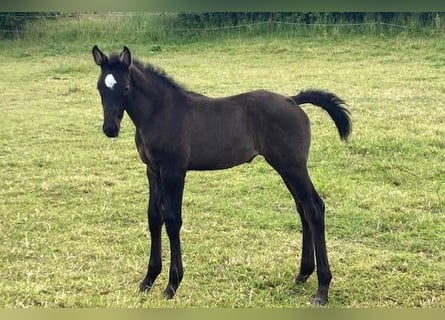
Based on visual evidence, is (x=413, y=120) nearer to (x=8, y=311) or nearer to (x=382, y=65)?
(x=382, y=65)

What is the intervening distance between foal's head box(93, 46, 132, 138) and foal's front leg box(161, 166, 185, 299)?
556 mm

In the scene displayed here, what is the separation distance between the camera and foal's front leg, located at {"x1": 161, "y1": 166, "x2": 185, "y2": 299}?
12.2ft

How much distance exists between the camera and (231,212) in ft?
17.7

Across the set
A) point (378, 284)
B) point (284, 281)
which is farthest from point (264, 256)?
point (378, 284)

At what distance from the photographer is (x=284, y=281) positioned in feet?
13.3

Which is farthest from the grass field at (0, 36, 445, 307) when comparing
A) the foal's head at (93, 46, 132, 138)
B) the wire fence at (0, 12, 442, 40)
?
the wire fence at (0, 12, 442, 40)

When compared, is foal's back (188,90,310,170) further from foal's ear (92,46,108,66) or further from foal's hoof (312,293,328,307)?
foal's hoof (312,293,328,307)

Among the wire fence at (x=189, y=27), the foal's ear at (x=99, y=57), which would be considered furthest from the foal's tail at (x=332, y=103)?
the wire fence at (x=189, y=27)

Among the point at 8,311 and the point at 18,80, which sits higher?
the point at 8,311

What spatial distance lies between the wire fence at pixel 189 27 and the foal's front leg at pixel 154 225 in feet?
34.8

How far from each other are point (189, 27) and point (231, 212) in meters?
11.9

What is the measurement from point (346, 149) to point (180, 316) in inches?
253

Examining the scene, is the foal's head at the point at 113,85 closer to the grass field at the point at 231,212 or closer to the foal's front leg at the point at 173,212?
the foal's front leg at the point at 173,212

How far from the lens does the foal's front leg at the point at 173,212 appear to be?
12.2 ft
